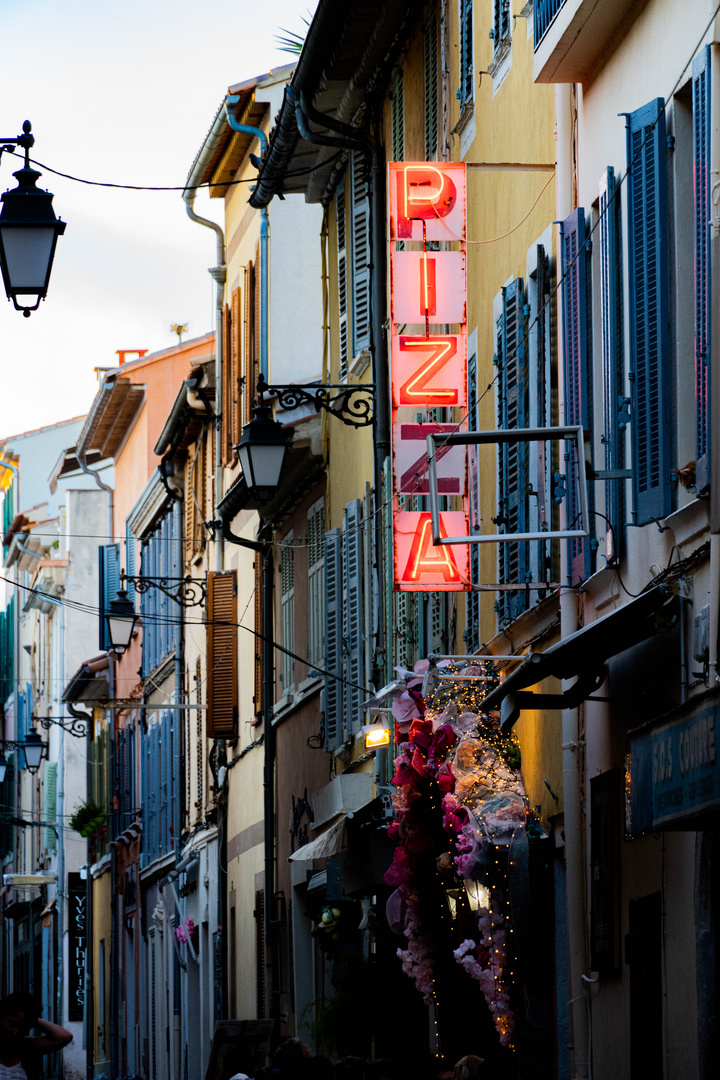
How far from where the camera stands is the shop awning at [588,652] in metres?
8.03

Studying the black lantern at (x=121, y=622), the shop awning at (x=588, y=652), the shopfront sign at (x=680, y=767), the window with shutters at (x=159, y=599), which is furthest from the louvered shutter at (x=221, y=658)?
the shopfront sign at (x=680, y=767)

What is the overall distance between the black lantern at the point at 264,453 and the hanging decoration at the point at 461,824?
3394 millimetres

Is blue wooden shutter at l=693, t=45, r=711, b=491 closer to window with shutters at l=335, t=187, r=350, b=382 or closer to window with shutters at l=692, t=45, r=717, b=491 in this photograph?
window with shutters at l=692, t=45, r=717, b=491

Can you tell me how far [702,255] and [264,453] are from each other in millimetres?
8433

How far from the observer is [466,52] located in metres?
13.8

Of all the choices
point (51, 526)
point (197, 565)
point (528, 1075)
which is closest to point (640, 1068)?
point (528, 1075)

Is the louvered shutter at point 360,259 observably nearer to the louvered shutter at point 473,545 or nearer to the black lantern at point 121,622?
the louvered shutter at point 473,545

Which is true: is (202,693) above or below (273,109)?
below

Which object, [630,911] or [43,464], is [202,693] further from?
[43,464]

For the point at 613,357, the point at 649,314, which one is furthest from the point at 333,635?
the point at 649,314

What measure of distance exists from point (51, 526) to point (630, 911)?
44.6 metres

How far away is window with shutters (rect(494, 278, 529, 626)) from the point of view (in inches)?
448

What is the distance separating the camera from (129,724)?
3812 centimetres

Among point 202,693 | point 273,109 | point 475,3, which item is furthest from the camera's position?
point 202,693
